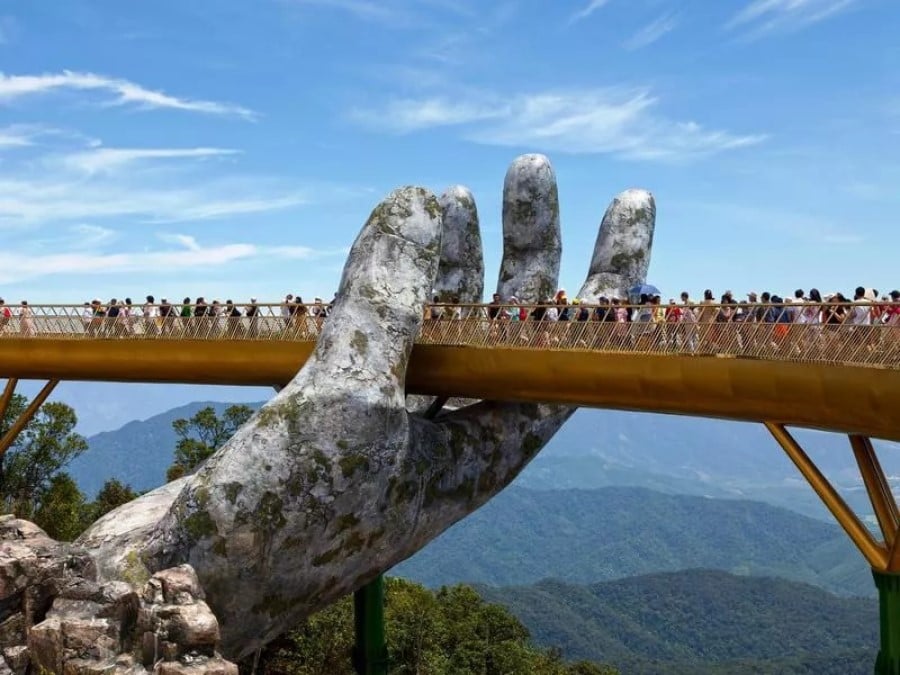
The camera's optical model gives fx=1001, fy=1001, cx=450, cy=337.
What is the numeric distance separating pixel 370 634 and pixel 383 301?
12.7 meters

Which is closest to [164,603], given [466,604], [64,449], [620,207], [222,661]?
[222,661]

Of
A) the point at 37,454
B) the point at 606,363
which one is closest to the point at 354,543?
the point at 606,363

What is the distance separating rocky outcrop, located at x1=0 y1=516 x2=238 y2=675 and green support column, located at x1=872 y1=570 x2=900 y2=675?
12495mm

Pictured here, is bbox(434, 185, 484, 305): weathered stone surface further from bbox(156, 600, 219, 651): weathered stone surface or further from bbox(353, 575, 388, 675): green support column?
bbox(156, 600, 219, 651): weathered stone surface

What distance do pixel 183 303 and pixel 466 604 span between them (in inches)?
1442

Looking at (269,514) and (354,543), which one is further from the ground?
(269,514)

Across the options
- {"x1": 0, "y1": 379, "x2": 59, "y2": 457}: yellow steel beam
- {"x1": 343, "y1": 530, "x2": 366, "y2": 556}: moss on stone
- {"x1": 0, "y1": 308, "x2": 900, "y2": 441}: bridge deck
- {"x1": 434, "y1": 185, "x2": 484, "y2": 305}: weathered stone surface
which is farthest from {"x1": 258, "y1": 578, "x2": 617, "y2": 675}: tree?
{"x1": 343, "y1": 530, "x2": 366, "y2": 556}: moss on stone

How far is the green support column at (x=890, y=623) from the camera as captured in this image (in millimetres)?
19469

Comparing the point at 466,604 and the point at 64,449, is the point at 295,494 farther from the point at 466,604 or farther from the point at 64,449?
the point at 466,604

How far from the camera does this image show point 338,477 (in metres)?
23.7

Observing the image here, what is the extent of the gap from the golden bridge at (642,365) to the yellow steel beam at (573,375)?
3 centimetres

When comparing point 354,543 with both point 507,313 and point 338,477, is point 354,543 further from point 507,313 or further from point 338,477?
point 507,313

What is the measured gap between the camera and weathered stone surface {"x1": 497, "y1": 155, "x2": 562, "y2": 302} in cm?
3353

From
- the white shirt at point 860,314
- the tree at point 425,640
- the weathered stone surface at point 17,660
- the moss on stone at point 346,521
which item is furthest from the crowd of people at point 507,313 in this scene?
the tree at point 425,640
